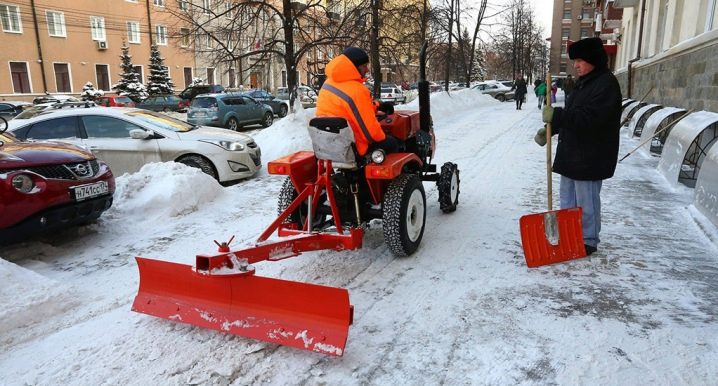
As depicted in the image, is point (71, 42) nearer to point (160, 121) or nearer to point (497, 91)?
point (497, 91)

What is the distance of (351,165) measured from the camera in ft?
13.5

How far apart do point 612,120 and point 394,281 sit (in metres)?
2.27

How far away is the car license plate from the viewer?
186 inches

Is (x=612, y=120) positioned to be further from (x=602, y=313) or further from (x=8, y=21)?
(x=8, y=21)

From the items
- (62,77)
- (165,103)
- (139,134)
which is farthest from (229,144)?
(62,77)

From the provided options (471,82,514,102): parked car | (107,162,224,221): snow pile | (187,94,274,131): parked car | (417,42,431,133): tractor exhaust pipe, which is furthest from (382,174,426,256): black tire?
(471,82,514,102): parked car

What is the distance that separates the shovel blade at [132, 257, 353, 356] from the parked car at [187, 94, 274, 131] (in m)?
16.2

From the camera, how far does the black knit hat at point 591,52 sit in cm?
414

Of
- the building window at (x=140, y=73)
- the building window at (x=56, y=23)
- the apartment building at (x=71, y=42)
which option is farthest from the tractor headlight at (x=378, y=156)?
the building window at (x=140, y=73)

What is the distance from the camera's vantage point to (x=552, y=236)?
4.39m

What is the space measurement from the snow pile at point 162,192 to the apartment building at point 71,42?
2683cm

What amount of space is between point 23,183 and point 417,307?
138 inches

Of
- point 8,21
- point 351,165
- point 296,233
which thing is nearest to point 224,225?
point 296,233

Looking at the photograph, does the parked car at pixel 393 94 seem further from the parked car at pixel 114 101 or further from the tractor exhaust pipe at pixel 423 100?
the tractor exhaust pipe at pixel 423 100
